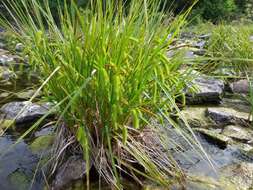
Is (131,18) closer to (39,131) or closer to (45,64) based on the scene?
(45,64)

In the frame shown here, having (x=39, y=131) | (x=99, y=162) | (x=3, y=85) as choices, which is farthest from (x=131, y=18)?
(x=3, y=85)

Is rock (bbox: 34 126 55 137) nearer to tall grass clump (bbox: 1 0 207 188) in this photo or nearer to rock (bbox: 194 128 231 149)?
tall grass clump (bbox: 1 0 207 188)

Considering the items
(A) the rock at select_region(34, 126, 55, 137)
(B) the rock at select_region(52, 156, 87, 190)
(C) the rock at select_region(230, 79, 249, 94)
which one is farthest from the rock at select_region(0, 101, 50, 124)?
(C) the rock at select_region(230, 79, 249, 94)

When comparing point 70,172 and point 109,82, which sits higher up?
point 109,82

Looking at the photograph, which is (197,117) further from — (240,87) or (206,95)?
(240,87)

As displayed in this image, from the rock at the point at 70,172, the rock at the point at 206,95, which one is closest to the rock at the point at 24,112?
the rock at the point at 70,172

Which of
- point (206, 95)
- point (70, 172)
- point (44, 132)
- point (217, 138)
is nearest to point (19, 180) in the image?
point (70, 172)
